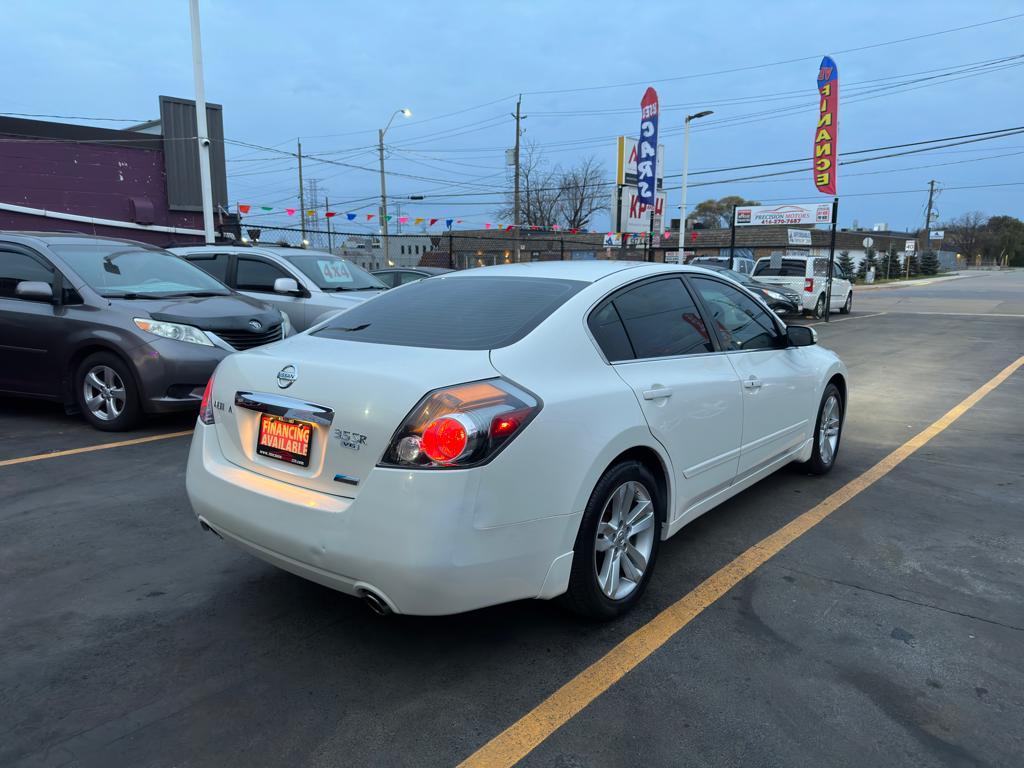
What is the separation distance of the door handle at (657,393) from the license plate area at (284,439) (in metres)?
1.45

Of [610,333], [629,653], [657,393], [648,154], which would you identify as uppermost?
[648,154]

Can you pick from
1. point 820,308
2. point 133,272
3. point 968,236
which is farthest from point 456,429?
point 968,236

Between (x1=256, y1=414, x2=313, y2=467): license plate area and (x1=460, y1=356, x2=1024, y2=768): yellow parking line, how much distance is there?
4.03 ft

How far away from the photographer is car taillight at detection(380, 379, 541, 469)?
2434 mm

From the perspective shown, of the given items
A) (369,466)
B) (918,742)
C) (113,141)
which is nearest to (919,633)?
(918,742)

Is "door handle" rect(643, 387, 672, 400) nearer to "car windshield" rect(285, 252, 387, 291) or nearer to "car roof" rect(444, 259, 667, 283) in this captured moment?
Result: "car roof" rect(444, 259, 667, 283)

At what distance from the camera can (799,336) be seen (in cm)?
477

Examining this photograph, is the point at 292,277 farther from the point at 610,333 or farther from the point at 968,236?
the point at 968,236

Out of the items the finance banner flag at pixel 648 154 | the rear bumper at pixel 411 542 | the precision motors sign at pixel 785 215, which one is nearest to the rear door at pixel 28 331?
the rear bumper at pixel 411 542

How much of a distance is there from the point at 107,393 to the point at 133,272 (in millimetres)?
1333

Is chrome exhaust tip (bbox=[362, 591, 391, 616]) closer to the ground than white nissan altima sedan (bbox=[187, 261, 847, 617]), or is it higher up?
closer to the ground

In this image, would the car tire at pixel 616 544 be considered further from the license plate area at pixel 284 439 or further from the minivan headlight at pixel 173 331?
the minivan headlight at pixel 173 331

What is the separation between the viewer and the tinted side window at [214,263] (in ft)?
Answer: 30.5

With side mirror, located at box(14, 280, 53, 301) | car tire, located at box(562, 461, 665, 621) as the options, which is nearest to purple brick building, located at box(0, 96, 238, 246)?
side mirror, located at box(14, 280, 53, 301)
